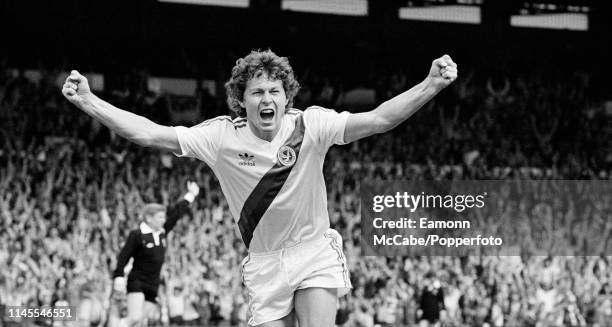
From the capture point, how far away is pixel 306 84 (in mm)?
23438

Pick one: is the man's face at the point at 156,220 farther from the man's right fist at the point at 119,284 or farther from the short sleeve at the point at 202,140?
the short sleeve at the point at 202,140

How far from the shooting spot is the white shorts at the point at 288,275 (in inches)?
189

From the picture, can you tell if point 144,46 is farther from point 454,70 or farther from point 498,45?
point 454,70

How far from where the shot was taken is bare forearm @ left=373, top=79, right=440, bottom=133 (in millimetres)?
4535

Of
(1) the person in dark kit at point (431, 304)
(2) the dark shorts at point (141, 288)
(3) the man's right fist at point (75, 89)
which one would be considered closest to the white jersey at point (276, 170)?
(3) the man's right fist at point (75, 89)

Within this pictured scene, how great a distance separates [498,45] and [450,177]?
462 cm

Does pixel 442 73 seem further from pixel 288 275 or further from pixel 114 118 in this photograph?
pixel 114 118

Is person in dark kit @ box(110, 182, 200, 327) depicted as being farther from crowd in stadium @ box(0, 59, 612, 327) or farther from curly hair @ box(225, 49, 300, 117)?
curly hair @ box(225, 49, 300, 117)

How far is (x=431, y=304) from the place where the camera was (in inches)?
657

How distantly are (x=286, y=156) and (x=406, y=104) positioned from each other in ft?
1.99

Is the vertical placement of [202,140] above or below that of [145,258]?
above

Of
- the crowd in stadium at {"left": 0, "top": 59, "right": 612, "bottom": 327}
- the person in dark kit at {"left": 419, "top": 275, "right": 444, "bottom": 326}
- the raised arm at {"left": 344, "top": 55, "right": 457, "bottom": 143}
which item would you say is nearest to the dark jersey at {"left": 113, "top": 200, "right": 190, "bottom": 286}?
the crowd in stadium at {"left": 0, "top": 59, "right": 612, "bottom": 327}

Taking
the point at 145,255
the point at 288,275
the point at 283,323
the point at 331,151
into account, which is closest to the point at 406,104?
the point at 288,275

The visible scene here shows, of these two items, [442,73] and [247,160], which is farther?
[247,160]
